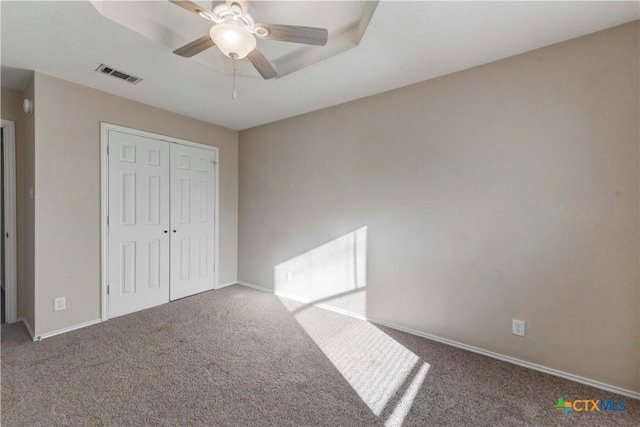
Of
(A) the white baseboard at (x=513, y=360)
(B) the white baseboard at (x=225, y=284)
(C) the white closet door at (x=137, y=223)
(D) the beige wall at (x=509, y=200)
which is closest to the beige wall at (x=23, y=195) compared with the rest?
(C) the white closet door at (x=137, y=223)

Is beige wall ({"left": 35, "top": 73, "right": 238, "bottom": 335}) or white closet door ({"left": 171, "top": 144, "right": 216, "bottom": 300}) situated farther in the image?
white closet door ({"left": 171, "top": 144, "right": 216, "bottom": 300})

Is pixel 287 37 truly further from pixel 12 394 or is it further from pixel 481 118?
pixel 12 394

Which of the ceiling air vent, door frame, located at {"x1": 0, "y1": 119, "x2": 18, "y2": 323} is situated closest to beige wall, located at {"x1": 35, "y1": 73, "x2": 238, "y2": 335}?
the ceiling air vent

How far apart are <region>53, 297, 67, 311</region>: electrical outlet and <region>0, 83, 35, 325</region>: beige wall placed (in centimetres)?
19

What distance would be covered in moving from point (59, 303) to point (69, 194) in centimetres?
103

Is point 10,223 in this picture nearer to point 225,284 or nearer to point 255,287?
point 225,284

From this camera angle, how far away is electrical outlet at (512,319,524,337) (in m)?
2.13

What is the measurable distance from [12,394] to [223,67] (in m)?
2.81

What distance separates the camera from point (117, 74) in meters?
2.46

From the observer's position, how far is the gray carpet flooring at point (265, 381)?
5.33 feet

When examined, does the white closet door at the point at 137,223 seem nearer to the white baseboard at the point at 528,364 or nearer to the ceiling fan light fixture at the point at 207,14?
the ceiling fan light fixture at the point at 207,14

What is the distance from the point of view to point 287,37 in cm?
161

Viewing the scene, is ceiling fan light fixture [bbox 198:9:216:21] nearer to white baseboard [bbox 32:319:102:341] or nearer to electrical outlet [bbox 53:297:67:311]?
electrical outlet [bbox 53:297:67:311]

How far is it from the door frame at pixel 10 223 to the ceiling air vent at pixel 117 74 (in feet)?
4.11
